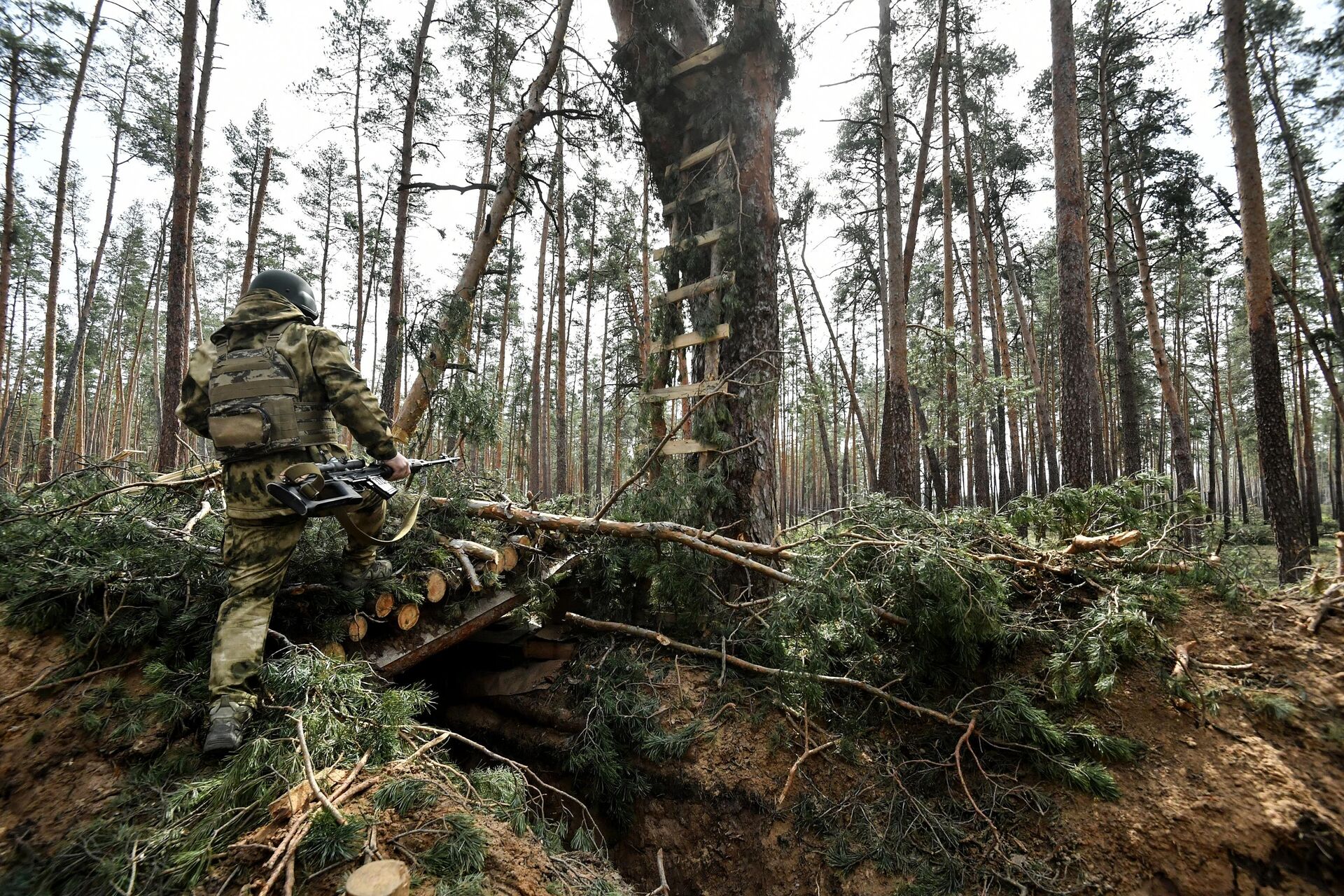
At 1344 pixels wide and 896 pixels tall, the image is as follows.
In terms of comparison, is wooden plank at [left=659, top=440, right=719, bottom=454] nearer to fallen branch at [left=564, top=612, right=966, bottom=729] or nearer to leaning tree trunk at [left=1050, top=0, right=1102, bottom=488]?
fallen branch at [left=564, top=612, right=966, bottom=729]

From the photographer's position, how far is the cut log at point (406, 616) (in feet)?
11.3

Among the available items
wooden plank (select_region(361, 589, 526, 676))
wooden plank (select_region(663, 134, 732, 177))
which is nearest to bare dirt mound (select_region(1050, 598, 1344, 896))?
wooden plank (select_region(361, 589, 526, 676))

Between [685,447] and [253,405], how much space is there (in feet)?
10.3

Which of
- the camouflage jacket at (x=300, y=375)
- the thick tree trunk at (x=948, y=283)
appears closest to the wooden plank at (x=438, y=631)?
the camouflage jacket at (x=300, y=375)

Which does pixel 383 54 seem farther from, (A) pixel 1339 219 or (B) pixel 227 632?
(A) pixel 1339 219

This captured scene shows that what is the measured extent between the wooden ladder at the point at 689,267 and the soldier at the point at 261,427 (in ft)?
8.61

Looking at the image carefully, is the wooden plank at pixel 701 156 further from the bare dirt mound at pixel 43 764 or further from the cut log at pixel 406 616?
the bare dirt mound at pixel 43 764

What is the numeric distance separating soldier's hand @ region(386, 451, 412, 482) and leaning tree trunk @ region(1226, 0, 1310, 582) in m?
9.14

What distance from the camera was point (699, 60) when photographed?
527 centimetres

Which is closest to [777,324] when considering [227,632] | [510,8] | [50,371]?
[227,632]

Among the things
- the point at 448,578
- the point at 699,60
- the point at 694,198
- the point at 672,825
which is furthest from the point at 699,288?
the point at 672,825

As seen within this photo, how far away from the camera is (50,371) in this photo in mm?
13383

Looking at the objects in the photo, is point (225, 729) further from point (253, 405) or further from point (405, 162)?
point (405, 162)

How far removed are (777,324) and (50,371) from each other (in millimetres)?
18898
